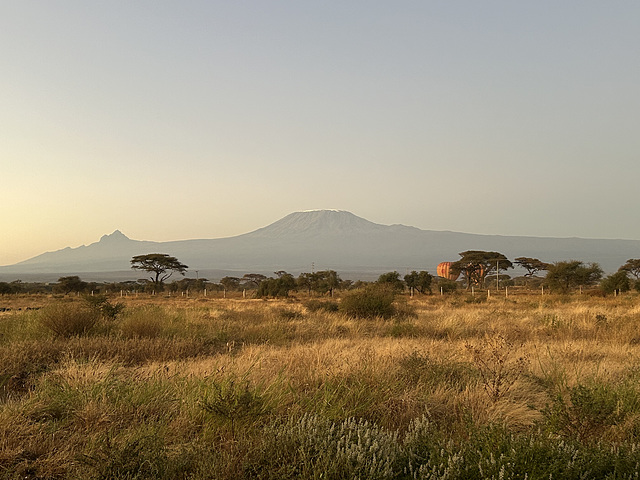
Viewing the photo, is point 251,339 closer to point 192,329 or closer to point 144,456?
point 192,329

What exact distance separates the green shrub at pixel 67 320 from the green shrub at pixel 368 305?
879 cm

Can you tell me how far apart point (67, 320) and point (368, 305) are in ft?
31.8

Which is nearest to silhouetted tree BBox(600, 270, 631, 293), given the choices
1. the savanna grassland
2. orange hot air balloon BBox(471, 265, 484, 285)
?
the savanna grassland

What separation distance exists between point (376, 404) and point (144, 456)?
8.05ft

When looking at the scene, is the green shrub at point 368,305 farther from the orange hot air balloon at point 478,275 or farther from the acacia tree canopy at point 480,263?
the orange hot air balloon at point 478,275

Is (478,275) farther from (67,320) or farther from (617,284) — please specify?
(67,320)

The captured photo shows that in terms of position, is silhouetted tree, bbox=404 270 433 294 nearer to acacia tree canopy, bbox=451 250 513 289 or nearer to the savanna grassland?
acacia tree canopy, bbox=451 250 513 289

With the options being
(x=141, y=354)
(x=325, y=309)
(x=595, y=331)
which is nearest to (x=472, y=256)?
(x=325, y=309)

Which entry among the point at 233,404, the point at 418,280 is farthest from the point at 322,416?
the point at 418,280

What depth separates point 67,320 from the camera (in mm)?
10258

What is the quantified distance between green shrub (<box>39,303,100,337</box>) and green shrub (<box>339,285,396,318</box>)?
346 inches

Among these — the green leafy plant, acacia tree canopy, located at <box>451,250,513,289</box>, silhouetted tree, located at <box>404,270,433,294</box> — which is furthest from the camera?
acacia tree canopy, located at <box>451,250,513,289</box>

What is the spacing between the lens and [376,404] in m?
4.77

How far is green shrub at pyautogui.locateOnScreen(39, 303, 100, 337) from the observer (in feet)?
33.3
